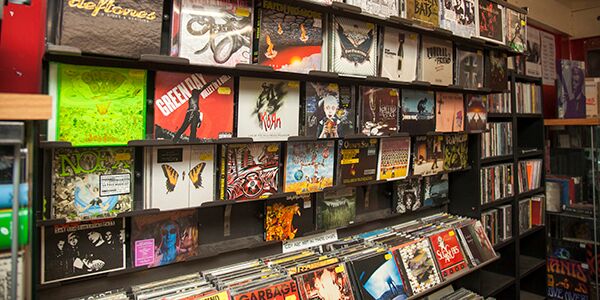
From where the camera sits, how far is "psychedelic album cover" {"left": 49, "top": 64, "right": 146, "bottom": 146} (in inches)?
45.1

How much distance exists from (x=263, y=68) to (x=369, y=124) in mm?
714

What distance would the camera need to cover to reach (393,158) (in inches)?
80.1

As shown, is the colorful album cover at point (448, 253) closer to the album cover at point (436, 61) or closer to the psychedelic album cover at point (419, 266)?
the psychedelic album cover at point (419, 266)

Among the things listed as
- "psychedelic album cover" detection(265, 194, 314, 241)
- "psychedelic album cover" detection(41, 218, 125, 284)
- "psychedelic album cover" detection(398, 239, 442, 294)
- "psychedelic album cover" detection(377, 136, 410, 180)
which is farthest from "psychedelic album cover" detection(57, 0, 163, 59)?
"psychedelic album cover" detection(398, 239, 442, 294)

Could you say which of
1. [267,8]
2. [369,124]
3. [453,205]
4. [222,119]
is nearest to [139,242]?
[222,119]

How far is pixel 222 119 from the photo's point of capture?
4.68 feet

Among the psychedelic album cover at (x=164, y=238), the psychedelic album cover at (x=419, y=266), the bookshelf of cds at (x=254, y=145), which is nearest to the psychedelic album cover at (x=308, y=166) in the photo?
the bookshelf of cds at (x=254, y=145)

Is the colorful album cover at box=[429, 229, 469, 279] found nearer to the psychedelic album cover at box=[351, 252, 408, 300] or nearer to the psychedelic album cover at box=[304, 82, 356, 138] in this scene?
the psychedelic album cover at box=[351, 252, 408, 300]

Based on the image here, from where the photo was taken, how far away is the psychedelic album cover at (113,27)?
3.57 ft

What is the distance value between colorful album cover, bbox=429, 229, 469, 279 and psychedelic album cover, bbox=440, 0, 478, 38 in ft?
3.93

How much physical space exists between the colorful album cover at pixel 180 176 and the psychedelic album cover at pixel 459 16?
60.8 inches

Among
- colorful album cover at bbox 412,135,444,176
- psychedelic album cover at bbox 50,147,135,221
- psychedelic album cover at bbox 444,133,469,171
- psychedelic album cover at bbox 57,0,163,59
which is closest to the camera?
psychedelic album cover at bbox 57,0,163,59

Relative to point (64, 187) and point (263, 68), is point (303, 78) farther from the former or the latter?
point (64, 187)

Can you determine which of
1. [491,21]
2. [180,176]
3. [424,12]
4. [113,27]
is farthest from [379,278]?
[491,21]
